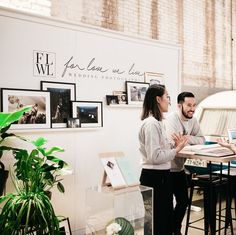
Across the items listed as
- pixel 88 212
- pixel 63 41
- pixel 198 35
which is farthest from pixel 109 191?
pixel 198 35

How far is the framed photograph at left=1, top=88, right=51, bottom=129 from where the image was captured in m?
3.21

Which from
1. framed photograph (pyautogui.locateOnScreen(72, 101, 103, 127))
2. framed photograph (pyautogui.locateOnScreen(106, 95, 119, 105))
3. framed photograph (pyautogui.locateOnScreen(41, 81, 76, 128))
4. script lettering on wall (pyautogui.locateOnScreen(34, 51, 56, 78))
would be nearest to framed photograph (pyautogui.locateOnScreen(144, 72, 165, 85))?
framed photograph (pyautogui.locateOnScreen(106, 95, 119, 105))

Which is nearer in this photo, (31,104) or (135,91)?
(31,104)

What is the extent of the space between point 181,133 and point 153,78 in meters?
1.27

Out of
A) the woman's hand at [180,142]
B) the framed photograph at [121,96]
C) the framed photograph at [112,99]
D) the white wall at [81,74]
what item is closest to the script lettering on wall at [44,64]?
the white wall at [81,74]

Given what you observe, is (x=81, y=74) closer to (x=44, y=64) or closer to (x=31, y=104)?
(x=44, y=64)

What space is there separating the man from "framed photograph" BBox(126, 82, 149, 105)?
0.80 metres

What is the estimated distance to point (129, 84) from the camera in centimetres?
430

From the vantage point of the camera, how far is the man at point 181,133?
345 centimetres

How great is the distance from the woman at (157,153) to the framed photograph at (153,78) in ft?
4.75

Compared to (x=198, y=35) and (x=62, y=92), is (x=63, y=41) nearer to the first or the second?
(x=62, y=92)

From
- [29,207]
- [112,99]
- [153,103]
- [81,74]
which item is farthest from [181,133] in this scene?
[29,207]

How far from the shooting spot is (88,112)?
3.85 m

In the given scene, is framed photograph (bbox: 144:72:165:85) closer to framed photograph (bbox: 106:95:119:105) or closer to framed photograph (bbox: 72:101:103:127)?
framed photograph (bbox: 106:95:119:105)
